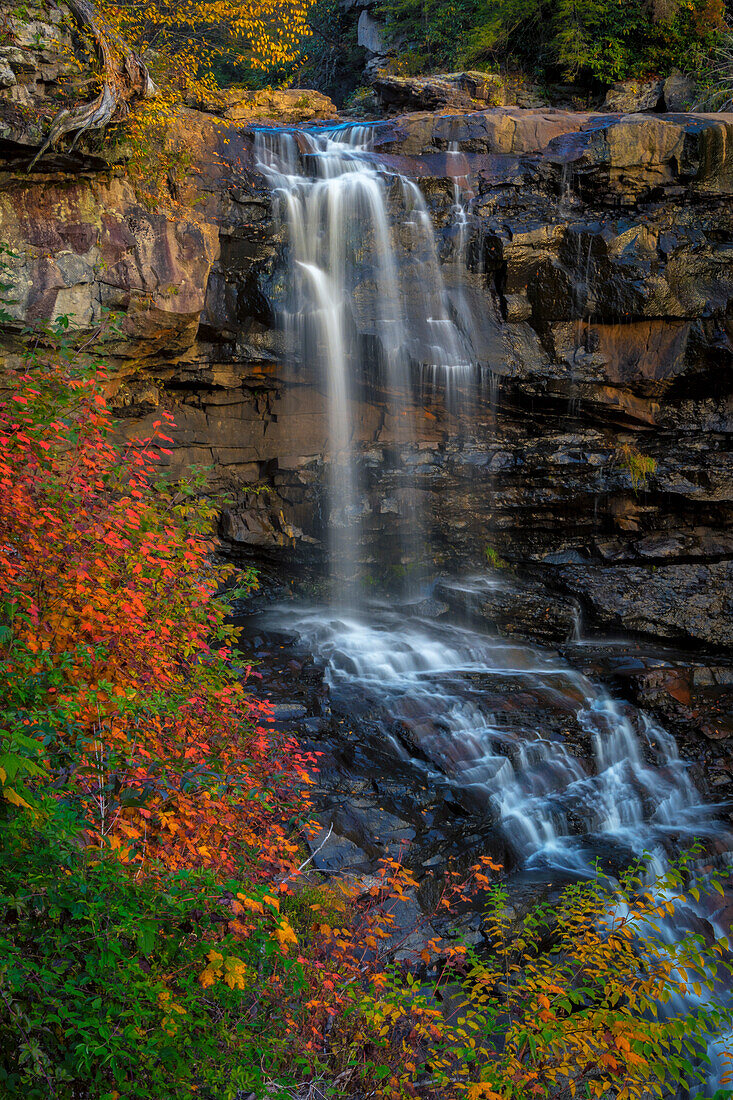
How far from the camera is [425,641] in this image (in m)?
10.5

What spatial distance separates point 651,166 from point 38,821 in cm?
1223

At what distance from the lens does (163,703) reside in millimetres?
3748

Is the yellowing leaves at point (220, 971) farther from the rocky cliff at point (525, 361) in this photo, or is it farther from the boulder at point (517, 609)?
the boulder at point (517, 609)

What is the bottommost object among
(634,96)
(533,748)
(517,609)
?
(533,748)

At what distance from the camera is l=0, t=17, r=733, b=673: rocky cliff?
33.8 ft

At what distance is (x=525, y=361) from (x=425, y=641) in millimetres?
4863

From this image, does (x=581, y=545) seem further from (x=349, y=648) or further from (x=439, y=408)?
(x=349, y=648)

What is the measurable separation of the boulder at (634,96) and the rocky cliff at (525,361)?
3.75 meters

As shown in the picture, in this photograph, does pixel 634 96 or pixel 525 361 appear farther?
pixel 634 96

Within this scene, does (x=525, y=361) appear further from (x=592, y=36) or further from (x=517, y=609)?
(x=592, y=36)

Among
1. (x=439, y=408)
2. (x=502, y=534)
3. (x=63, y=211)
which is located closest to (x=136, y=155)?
(x=63, y=211)

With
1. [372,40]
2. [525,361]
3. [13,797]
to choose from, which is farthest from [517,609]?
[372,40]

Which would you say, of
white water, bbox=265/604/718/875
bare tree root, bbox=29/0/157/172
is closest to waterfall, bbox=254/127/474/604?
bare tree root, bbox=29/0/157/172

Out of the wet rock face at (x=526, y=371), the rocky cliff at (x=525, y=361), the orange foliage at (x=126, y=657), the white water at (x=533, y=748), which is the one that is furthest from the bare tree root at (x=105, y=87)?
the white water at (x=533, y=748)
